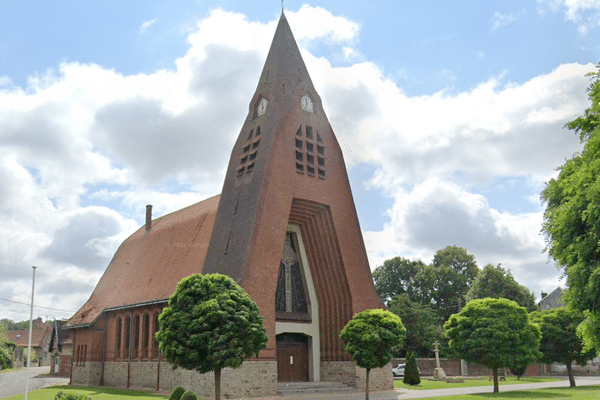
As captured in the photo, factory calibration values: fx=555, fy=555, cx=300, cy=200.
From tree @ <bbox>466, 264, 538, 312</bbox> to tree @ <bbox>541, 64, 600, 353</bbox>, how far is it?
48.7 m

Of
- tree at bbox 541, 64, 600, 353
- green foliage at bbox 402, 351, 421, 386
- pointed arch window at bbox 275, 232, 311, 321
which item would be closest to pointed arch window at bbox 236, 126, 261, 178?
pointed arch window at bbox 275, 232, 311, 321

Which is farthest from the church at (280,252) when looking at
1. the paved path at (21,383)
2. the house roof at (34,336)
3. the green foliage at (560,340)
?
the house roof at (34,336)

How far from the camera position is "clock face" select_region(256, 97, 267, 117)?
3661 centimetres

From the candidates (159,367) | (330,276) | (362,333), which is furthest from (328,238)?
(159,367)

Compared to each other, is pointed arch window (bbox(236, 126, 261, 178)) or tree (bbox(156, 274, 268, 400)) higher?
pointed arch window (bbox(236, 126, 261, 178))

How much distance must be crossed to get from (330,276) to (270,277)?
605 cm

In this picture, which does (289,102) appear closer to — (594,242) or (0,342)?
(594,242)

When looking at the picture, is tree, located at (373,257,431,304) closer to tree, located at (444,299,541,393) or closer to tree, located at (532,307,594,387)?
tree, located at (532,307,594,387)

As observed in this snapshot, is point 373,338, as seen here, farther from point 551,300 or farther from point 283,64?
point 551,300

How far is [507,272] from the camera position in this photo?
6156 centimetres

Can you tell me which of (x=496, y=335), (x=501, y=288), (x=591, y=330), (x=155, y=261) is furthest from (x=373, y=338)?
(x=501, y=288)

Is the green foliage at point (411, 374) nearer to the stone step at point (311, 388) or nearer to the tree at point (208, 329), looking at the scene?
the stone step at point (311, 388)

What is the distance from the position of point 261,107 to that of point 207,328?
19426 mm

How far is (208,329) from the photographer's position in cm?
2114
